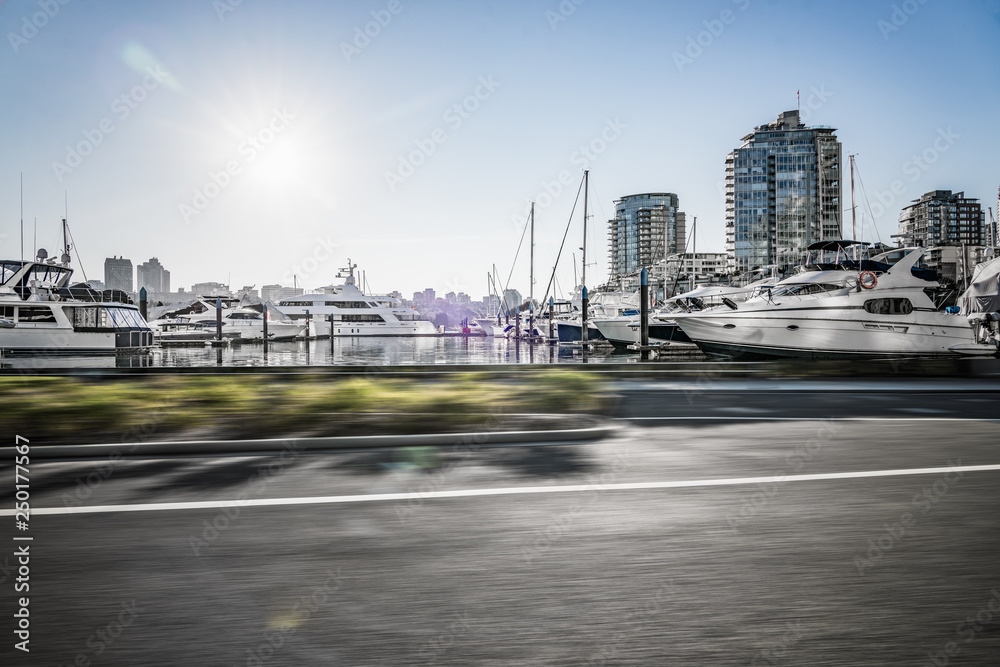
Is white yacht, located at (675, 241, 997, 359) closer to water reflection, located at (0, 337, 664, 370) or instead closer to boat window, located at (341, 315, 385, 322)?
water reflection, located at (0, 337, 664, 370)

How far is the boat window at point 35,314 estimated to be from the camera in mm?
32781

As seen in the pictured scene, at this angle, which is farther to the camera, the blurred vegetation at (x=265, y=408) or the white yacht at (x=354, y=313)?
the white yacht at (x=354, y=313)

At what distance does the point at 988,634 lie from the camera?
2.82 meters

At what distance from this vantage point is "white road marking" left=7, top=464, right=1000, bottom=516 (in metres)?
4.66

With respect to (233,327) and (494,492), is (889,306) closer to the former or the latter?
(494,492)

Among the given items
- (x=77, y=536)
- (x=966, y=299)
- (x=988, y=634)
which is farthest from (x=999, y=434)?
(x=966, y=299)

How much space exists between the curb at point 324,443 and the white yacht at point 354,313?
79.9 m

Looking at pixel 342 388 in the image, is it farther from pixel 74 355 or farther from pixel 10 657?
pixel 74 355

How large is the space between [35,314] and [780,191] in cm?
14992

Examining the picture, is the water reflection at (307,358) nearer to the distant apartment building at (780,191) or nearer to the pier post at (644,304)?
the pier post at (644,304)

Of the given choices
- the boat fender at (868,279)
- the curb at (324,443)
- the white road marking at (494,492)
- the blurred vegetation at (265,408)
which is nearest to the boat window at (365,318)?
the boat fender at (868,279)

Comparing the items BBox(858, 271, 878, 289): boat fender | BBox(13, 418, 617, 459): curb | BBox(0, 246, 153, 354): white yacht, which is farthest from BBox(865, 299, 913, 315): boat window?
BBox(0, 246, 153, 354): white yacht

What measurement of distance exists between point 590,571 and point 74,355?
3692 cm

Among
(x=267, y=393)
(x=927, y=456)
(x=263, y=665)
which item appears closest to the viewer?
(x=263, y=665)
